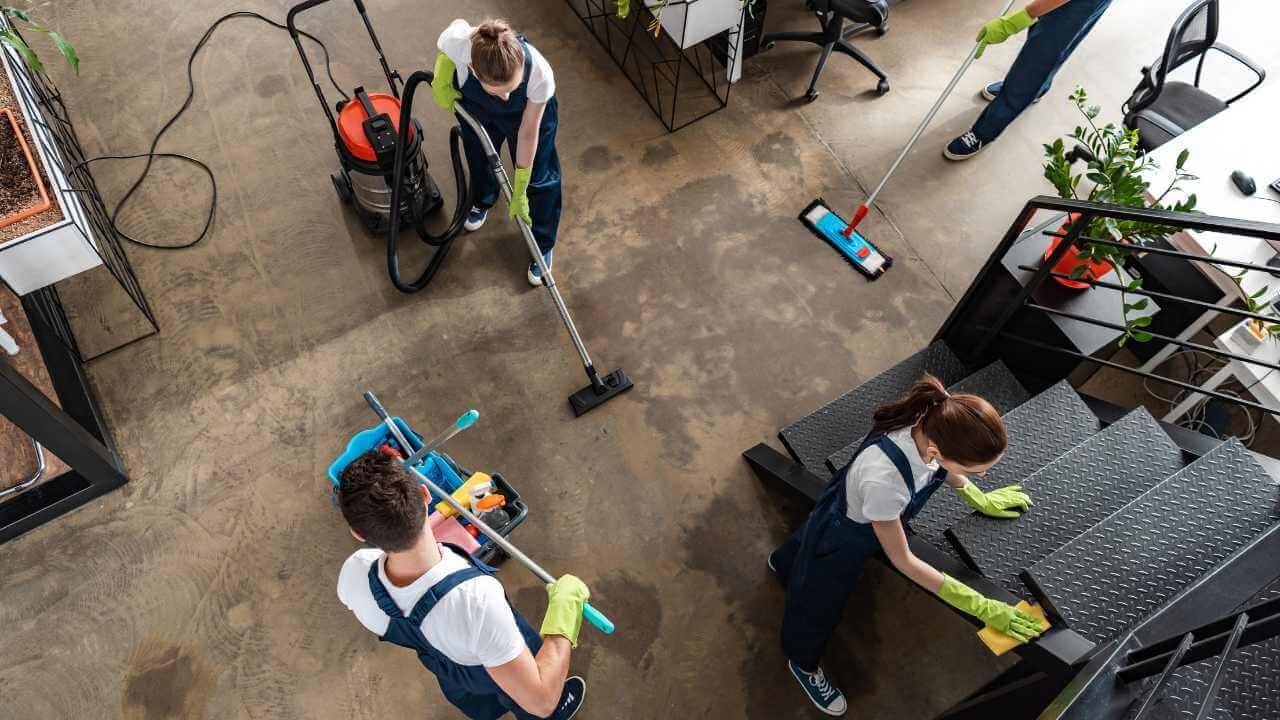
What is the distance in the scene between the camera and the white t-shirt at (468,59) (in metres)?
2.63

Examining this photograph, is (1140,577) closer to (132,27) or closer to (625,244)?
(625,244)

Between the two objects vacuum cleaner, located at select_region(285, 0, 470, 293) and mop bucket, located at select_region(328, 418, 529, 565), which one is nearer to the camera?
mop bucket, located at select_region(328, 418, 529, 565)

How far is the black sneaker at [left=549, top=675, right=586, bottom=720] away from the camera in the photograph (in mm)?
2670

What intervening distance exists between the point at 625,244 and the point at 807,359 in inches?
41.4

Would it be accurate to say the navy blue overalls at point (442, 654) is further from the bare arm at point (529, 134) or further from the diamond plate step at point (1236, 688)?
the diamond plate step at point (1236, 688)

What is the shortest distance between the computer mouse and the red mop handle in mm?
1404

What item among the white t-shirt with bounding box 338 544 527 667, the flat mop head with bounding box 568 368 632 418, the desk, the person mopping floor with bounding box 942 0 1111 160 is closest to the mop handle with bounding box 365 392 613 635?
the white t-shirt with bounding box 338 544 527 667

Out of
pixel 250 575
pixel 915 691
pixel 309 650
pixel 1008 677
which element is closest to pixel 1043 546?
pixel 1008 677

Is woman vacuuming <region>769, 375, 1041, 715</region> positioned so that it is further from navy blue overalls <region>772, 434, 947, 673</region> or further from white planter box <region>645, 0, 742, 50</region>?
white planter box <region>645, 0, 742, 50</region>

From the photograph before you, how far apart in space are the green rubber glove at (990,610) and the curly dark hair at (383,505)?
1424mm

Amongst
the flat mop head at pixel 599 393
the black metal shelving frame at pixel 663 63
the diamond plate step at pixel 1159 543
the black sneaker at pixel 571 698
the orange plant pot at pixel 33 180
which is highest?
the orange plant pot at pixel 33 180

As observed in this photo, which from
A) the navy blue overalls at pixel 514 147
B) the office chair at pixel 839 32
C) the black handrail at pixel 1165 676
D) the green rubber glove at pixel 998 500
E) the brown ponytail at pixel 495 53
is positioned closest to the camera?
the black handrail at pixel 1165 676

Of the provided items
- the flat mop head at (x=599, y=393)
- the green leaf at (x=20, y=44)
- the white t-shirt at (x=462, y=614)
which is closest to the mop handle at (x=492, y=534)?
the white t-shirt at (x=462, y=614)

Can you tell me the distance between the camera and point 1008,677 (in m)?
2.48
